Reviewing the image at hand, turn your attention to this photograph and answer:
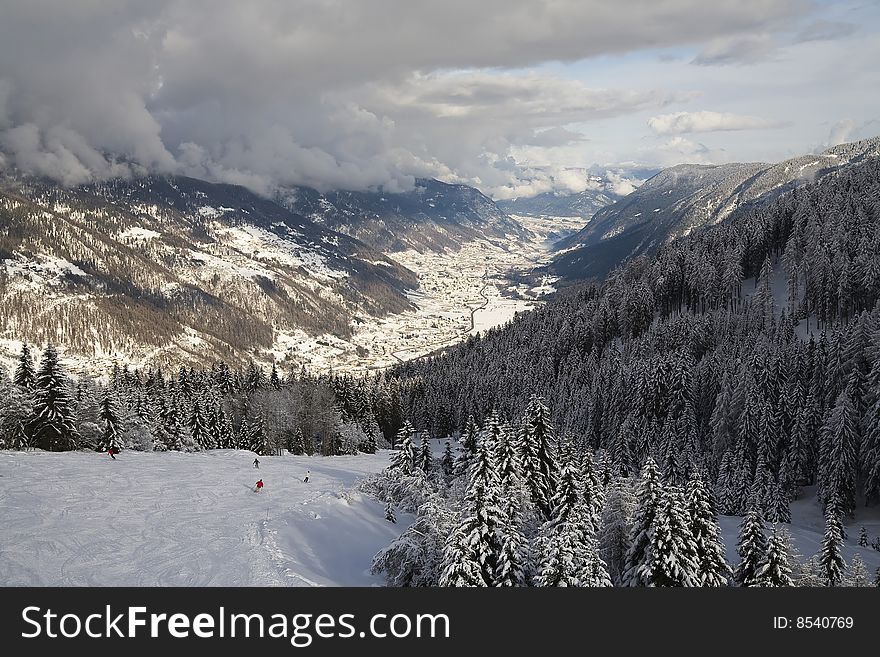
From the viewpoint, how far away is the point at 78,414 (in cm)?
7538

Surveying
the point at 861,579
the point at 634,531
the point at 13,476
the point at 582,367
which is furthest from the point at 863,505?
the point at 13,476

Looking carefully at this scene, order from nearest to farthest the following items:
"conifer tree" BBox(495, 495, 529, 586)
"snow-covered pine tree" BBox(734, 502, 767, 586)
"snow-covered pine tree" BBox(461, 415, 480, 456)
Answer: "conifer tree" BBox(495, 495, 529, 586)
"snow-covered pine tree" BBox(734, 502, 767, 586)
"snow-covered pine tree" BBox(461, 415, 480, 456)

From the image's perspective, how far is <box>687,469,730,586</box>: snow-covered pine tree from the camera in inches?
1250

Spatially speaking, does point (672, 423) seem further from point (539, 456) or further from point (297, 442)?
point (297, 442)

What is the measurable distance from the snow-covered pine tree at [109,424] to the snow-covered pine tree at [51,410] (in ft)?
13.4

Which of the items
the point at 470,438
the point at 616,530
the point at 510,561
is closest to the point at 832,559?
the point at 616,530

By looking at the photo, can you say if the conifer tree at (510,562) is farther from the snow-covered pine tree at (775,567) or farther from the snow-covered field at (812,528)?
the snow-covered field at (812,528)

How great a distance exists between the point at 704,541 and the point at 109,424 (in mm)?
72110

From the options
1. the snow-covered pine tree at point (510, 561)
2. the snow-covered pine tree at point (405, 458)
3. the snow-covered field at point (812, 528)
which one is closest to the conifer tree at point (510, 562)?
the snow-covered pine tree at point (510, 561)

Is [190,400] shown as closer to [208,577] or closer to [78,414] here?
[78,414]

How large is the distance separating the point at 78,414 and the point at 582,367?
3843 inches

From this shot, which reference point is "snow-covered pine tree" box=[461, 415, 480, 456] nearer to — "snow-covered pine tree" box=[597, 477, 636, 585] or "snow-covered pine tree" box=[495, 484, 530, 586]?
"snow-covered pine tree" box=[597, 477, 636, 585]

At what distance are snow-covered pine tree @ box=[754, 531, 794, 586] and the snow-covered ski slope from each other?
23.8 meters

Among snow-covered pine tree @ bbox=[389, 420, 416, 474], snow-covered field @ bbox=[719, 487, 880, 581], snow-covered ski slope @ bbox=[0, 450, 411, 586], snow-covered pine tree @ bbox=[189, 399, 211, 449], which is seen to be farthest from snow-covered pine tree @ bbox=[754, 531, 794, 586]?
snow-covered pine tree @ bbox=[189, 399, 211, 449]
